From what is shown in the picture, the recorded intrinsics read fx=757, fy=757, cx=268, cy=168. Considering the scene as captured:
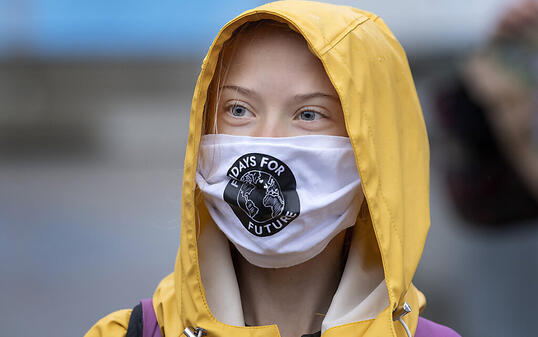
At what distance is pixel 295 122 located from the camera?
2611 mm

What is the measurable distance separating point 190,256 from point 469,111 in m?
3.59

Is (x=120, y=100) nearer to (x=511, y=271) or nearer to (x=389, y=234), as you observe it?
(x=511, y=271)

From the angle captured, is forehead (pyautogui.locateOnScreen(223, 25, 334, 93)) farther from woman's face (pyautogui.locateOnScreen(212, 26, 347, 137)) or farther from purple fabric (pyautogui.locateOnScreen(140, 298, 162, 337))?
purple fabric (pyautogui.locateOnScreen(140, 298, 162, 337))

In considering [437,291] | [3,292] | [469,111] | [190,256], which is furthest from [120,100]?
[190,256]

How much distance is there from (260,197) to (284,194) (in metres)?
0.08

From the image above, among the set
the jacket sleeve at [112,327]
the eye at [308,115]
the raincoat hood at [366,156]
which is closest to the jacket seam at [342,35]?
the raincoat hood at [366,156]

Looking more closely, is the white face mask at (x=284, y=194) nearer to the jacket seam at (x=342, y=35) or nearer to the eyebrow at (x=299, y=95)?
the eyebrow at (x=299, y=95)

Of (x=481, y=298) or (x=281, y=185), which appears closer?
(x=281, y=185)

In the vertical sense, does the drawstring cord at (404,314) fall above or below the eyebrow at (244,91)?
below

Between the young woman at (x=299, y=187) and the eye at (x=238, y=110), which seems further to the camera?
the eye at (x=238, y=110)

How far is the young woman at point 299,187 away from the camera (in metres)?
2.51

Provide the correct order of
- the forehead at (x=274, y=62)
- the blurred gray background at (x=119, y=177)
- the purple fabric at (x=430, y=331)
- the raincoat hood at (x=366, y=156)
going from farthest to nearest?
the blurred gray background at (x=119, y=177) < the purple fabric at (x=430, y=331) < the forehead at (x=274, y=62) < the raincoat hood at (x=366, y=156)

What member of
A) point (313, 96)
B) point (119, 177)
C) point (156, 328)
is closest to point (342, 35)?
point (313, 96)

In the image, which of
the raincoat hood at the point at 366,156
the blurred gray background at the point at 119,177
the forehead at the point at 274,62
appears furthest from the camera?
the blurred gray background at the point at 119,177
